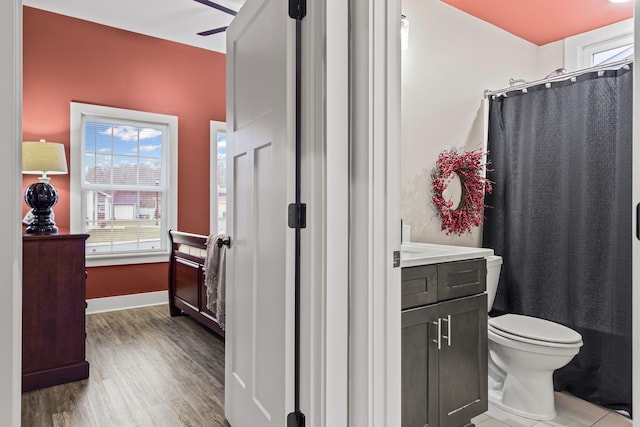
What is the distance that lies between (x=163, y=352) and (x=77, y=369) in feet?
1.86

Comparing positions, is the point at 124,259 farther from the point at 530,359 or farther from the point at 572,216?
the point at 572,216

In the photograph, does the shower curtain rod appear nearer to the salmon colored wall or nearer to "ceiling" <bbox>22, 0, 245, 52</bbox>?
"ceiling" <bbox>22, 0, 245, 52</bbox>

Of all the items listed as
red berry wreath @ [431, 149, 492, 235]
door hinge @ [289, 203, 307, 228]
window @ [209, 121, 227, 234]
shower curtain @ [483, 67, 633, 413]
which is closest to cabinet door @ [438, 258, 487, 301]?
door hinge @ [289, 203, 307, 228]

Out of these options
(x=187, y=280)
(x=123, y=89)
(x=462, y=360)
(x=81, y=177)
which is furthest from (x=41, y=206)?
(x=462, y=360)

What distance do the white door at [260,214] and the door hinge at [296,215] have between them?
0.03 m

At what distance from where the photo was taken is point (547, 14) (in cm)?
294

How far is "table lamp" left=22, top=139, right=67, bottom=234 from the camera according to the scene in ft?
8.80

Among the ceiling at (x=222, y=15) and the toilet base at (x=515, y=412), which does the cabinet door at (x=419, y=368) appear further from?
the ceiling at (x=222, y=15)

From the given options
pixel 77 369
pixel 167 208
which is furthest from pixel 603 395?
pixel 167 208

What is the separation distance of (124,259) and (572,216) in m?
3.87

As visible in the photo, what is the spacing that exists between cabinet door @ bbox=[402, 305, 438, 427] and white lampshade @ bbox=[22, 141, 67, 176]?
9.61ft

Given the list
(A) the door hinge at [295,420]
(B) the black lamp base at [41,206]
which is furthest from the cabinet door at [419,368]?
(B) the black lamp base at [41,206]

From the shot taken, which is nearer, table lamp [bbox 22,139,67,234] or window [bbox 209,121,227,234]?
table lamp [bbox 22,139,67,234]

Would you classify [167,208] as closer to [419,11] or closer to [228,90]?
[228,90]
